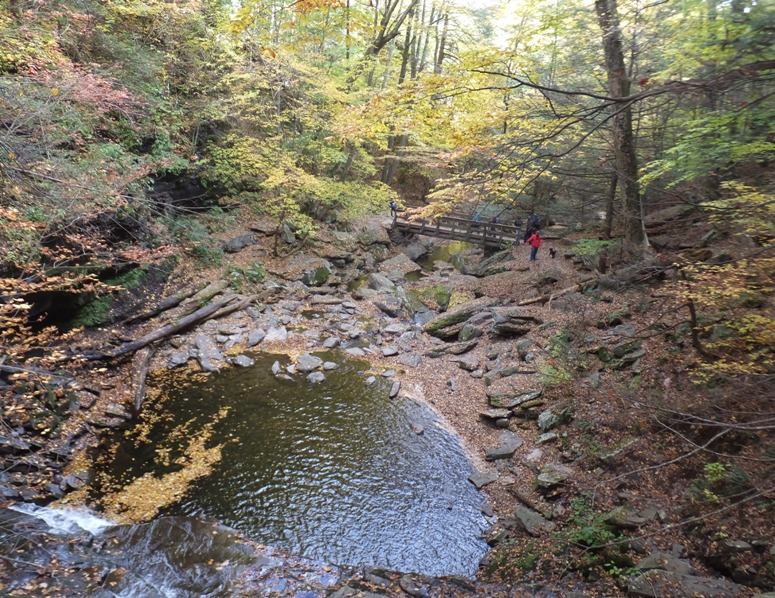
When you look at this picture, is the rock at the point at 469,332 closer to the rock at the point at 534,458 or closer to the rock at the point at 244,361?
the rock at the point at 534,458

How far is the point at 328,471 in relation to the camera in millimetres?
7551

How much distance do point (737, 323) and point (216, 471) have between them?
27.8 feet

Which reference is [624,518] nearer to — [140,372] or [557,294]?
[557,294]

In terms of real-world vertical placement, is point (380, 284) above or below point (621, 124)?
below

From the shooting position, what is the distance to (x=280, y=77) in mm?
13938

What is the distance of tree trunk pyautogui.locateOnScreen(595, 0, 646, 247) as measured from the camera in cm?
678

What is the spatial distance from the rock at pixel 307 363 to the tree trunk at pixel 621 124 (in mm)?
8130

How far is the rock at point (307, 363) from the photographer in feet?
35.4

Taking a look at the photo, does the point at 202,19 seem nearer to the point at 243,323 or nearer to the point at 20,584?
the point at 243,323

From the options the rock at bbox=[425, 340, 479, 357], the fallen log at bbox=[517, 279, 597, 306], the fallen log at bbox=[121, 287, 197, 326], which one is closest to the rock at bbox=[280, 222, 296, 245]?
the fallen log at bbox=[121, 287, 197, 326]

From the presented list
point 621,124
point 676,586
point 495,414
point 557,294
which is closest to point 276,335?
point 495,414

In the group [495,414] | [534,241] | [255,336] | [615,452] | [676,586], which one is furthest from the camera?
[534,241]

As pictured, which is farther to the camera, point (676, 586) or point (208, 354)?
point (208, 354)

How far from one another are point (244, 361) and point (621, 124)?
402 inches
